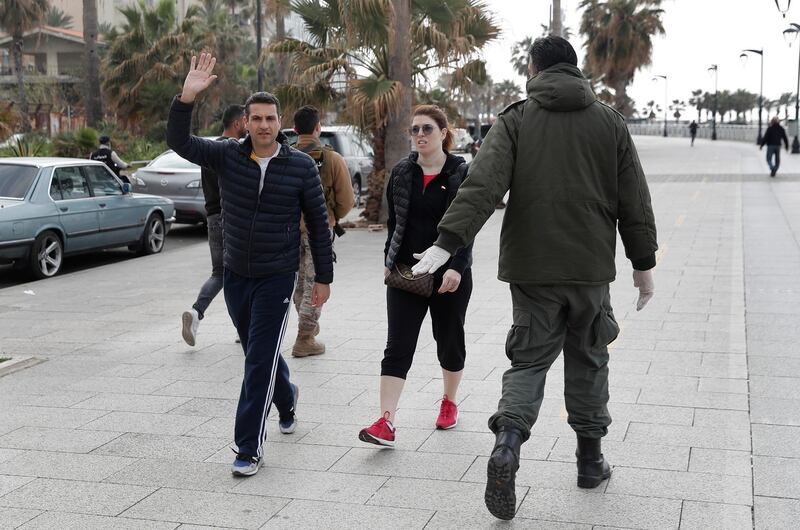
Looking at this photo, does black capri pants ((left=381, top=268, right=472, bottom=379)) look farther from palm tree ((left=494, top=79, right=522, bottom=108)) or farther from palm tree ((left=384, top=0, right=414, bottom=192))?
palm tree ((left=494, top=79, right=522, bottom=108))

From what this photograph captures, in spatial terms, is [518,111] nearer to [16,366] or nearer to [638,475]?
[638,475]

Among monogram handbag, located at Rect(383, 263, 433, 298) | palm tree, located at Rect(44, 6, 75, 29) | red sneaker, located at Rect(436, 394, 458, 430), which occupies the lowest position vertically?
red sneaker, located at Rect(436, 394, 458, 430)

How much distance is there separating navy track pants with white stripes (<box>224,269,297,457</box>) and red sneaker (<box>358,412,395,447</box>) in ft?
1.61

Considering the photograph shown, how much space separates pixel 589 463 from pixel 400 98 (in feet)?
39.3

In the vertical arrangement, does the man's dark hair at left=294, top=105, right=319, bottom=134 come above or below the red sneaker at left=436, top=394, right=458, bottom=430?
above

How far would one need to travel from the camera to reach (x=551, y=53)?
13.6 feet

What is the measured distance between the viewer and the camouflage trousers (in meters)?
7.04

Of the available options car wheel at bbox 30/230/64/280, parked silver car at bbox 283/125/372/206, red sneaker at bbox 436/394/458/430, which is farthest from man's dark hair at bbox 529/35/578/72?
parked silver car at bbox 283/125/372/206

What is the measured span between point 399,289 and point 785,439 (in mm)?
2071

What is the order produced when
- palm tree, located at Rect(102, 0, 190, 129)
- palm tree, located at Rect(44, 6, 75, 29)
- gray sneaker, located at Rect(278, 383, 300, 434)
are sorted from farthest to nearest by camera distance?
palm tree, located at Rect(44, 6, 75, 29), palm tree, located at Rect(102, 0, 190, 129), gray sneaker, located at Rect(278, 383, 300, 434)

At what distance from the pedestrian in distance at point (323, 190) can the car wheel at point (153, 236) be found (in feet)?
23.7

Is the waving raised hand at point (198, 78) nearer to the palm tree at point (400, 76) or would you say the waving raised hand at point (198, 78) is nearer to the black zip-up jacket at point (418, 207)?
the black zip-up jacket at point (418, 207)

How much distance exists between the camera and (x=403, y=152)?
1650 cm

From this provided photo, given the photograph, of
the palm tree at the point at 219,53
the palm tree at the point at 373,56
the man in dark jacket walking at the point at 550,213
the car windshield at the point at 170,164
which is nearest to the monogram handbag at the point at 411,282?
the man in dark jacket walking at the point at 550,213
